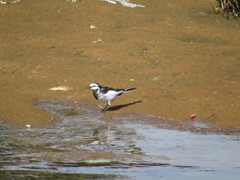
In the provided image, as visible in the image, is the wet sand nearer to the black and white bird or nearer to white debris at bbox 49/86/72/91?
white debris at bbox 49/86/72/91

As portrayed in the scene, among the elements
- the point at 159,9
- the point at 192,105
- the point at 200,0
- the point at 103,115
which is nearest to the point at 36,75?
the point at 103,115

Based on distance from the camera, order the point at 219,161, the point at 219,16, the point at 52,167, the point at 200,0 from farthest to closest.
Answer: the point at 200,0 → the point at 219,16 → the point at 219,161 → the point at 52,167

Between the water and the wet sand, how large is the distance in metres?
0.80

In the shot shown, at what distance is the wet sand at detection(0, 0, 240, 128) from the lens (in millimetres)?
12359

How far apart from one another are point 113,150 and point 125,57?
7178mm

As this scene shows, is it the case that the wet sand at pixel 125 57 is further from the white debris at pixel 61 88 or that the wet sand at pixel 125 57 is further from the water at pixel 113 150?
the water at pixel 113 150

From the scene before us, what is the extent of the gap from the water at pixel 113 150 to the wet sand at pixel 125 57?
0.80 metres

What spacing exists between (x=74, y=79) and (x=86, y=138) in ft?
16.1

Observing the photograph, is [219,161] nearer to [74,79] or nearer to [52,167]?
[52,167]

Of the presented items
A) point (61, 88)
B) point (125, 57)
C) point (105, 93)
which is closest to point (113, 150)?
point (105, 93)

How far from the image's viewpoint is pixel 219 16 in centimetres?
2008

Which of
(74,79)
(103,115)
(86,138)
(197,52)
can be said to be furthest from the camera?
(197,52)

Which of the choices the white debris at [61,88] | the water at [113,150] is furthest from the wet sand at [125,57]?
the water at [113,150]

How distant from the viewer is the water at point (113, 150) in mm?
7301
